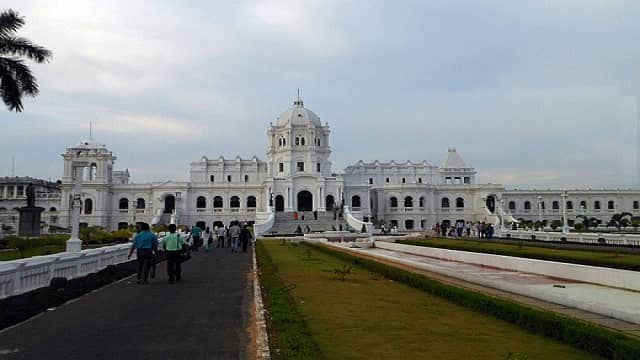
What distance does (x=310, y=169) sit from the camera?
82.9m

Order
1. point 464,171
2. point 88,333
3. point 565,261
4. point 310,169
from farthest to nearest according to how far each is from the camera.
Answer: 1. point 464,171
2. point 310,169
3. point 565,261
4. point 88,333

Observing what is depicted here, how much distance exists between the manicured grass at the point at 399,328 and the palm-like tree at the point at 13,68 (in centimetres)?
1944

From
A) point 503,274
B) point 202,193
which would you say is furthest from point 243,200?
point 503,274

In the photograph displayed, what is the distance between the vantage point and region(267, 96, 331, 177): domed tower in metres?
83.2

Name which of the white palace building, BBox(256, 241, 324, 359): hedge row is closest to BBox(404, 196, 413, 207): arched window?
the white palace building

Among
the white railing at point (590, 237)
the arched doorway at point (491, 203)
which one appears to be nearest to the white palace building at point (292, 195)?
the arched doorway at point (491, 203)

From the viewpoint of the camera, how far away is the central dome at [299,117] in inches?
3342

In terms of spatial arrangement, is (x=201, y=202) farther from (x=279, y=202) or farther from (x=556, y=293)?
(x=556, y=293)

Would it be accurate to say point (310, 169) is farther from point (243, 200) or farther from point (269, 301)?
point (269, 301)

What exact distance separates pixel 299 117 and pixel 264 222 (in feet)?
78.9

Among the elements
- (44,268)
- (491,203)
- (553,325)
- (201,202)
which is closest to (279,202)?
(201,202)

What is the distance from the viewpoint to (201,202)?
85438 mm

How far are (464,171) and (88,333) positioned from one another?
9183cm

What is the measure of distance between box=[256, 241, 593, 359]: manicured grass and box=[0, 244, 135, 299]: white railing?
230 inches
